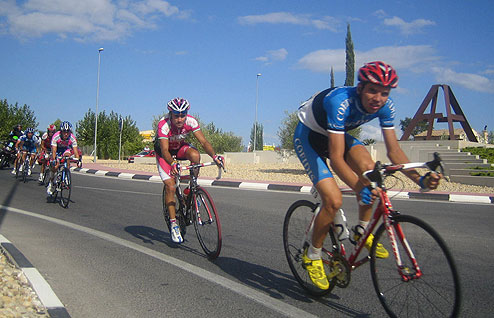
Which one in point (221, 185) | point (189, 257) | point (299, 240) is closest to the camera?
point (299, 240)

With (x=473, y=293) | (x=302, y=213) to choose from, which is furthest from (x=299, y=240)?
(x=473, y=293)

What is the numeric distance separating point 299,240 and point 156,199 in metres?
7.57

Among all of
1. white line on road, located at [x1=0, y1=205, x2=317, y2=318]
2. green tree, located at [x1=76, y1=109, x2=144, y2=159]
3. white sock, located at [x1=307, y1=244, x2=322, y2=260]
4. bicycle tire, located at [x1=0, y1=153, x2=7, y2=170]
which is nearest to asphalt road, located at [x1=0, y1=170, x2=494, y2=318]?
white line on road, located at [x1=0, y1=205, x2=317, y2=318]

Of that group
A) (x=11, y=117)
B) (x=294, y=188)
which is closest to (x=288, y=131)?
(x=294, y=188)

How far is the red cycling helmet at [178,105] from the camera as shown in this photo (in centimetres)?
576

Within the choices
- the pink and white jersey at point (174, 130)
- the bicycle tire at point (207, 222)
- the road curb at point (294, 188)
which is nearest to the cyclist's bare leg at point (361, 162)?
the bicycle tire at point (207, 222)

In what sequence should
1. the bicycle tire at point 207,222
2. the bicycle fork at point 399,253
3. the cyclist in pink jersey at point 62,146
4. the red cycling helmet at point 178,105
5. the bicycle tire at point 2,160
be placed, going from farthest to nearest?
the bicycle tire at point 2,160 → the cyclist in pink jersey at point 62,146 → the red cycling helmet at point 178,105 → the bicycle tire at point 207,222 → the bicycle fork at point 399,253

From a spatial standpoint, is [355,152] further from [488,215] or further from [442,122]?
[442,122]

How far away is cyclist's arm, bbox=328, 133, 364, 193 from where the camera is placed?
347 cm

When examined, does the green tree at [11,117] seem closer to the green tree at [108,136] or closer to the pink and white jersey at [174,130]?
the green tree at [108,136]

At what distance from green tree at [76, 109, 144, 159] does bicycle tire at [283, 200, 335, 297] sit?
5448 cm

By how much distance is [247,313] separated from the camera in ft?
11.7

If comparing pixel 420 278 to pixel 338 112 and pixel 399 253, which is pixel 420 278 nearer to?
pixel 399 253

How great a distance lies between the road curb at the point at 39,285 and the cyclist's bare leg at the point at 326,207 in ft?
6.55
